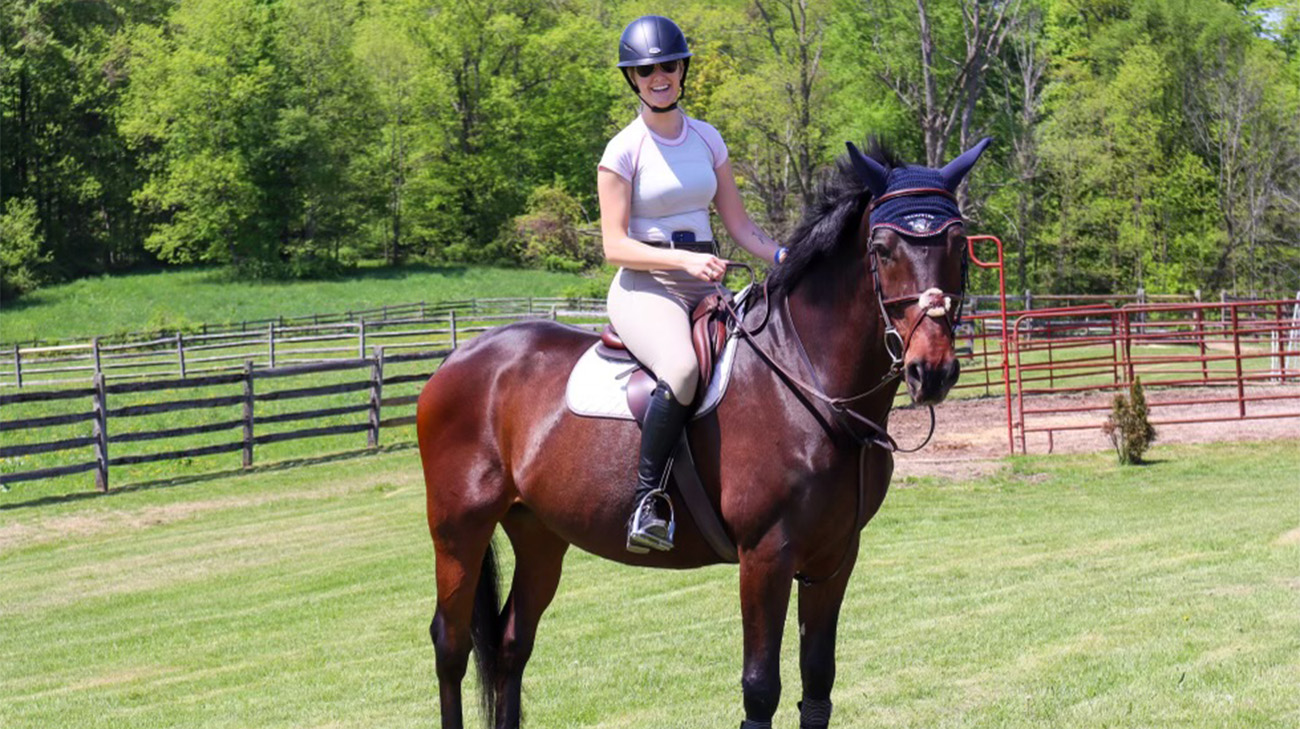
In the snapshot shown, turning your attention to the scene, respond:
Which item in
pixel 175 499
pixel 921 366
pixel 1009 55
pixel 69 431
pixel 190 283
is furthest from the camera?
pixel 190 283

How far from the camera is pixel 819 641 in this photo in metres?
5.10

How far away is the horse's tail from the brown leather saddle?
4.10 ft

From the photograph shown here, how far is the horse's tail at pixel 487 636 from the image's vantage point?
6062 mm

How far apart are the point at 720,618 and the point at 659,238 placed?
16.0 ft

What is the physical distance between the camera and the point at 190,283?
208 feet

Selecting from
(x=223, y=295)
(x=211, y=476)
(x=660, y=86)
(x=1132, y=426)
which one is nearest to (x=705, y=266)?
(x=660, y=86)

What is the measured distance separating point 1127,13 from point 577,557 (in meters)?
50.2

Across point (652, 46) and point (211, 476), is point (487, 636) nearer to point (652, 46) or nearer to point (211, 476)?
point (652, 46)

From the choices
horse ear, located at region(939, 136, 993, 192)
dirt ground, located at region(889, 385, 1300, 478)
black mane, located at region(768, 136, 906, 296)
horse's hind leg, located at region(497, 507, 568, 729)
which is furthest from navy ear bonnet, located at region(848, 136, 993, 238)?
dirt ground, located at region(889, 385, 1300, 478)

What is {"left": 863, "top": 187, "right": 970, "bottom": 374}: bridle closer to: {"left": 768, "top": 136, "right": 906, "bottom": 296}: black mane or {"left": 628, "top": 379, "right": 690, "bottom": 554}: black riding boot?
{"left": 768, "top": 136, "right": 906, "bottom": 296}: black mane

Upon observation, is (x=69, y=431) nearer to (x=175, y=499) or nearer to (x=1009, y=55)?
(x=175, y=499)

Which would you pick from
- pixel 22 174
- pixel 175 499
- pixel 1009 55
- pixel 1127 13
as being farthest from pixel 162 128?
pixel 175 499

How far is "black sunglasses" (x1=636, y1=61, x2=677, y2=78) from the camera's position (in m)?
5.22

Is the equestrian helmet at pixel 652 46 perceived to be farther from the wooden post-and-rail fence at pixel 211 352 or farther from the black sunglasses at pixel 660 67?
the wooden post-and-rail fence at pixel 211 352
